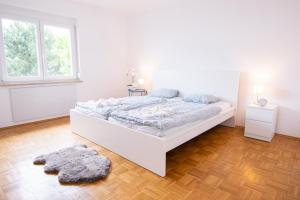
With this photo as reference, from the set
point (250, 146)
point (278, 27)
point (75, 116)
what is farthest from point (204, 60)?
point (75, 116)

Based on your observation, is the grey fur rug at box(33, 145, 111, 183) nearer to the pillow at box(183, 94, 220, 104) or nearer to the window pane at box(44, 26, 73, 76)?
the pillow at box(183, 94, 220, 104)

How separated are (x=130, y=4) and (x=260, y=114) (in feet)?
11.8

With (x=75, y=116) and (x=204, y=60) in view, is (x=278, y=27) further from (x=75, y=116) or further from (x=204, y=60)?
(x=75, y=116)

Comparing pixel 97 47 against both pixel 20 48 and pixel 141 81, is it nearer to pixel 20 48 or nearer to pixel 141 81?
pixel 141 81

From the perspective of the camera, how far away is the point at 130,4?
14.4ft

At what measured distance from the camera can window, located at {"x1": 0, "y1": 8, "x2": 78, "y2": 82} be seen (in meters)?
3.56

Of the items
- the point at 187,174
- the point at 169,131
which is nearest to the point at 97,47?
the point at 169,131

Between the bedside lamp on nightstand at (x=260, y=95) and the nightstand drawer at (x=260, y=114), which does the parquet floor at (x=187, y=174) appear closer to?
the nightstand drawer at (x=260, y=114)

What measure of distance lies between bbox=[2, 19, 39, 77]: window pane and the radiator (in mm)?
381

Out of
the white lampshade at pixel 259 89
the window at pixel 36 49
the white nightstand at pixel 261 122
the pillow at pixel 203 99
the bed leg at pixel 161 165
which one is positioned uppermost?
the window at pixel 36 49

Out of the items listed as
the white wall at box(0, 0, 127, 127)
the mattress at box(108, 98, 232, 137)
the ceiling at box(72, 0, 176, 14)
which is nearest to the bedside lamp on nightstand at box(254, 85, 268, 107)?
the mattress at box(108, 98, 232, 137)

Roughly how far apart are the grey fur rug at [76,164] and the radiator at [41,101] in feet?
5.91

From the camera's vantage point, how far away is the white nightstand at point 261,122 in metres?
2.97

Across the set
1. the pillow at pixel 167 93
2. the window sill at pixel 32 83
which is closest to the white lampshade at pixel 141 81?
the pillow at pixel 167 93
